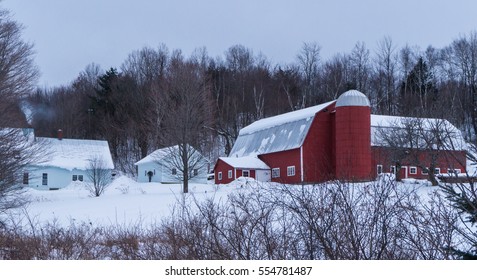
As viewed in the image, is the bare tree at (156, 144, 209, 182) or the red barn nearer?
the bare tree at (156, 144, 209, 182)

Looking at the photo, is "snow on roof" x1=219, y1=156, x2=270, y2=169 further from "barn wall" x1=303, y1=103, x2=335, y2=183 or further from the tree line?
the tree line

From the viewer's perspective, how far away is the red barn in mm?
34719

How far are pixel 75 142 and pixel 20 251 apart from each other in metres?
44.7

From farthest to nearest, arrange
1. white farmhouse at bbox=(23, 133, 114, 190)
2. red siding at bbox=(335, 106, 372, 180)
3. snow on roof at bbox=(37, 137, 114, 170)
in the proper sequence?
white farmhouse at bbox=(23, 133, 114, 190)
snow on roof at bbox=(37, 137, 114, 170)
red siding at bbox=(335, 106, 372, 180)

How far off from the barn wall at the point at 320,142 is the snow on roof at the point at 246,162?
381 cm

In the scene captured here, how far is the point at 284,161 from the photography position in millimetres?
38750

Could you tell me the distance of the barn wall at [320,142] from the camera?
3703cm

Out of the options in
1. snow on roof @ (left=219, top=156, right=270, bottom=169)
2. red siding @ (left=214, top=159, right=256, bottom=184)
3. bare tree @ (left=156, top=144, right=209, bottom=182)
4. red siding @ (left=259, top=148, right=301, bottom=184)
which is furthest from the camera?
snow on roof @ (left=219, top=156, right=270, bottom=169)

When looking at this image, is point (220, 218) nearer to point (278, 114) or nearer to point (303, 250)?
point (303, 250)

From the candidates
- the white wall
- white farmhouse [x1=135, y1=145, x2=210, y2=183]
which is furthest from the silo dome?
the white wall

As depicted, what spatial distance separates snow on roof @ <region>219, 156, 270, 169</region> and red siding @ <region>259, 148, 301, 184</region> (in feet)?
1.37

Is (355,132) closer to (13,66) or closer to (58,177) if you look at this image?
(13,66)

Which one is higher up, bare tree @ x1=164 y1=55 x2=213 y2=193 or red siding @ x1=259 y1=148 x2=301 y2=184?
bare tree @ x1=164 y1=55 x2=213 y2=193

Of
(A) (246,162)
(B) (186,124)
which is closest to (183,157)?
(B) (186,124)
